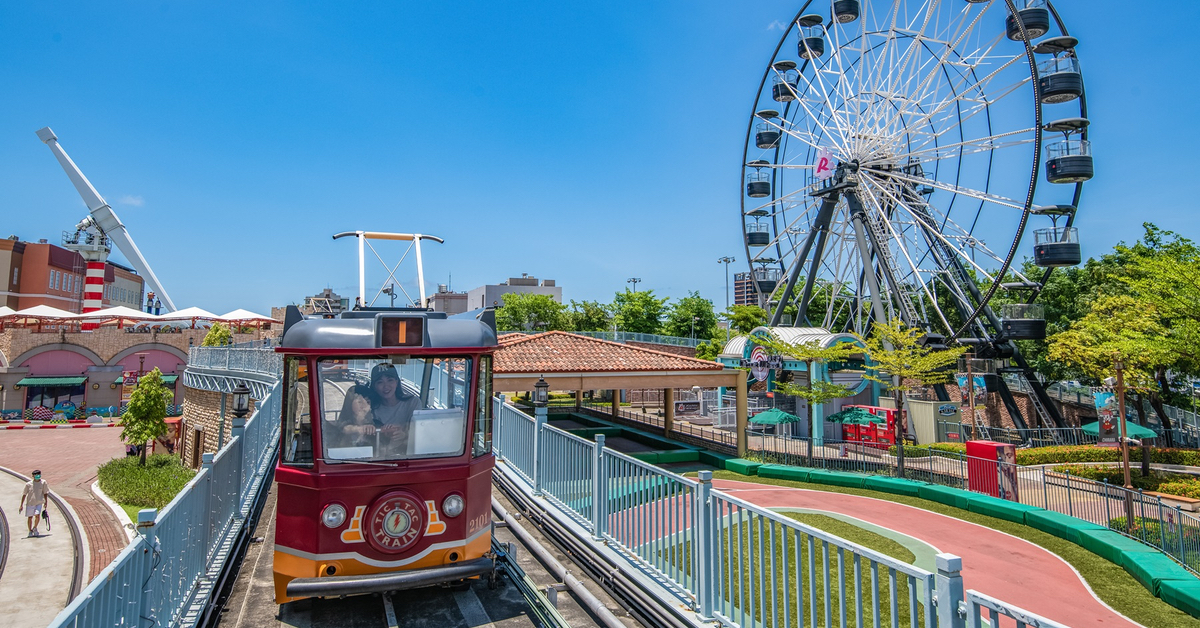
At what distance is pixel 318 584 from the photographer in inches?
213

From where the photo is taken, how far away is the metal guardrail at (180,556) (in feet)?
11.5

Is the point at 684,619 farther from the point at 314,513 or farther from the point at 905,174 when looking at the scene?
the point at 905,174

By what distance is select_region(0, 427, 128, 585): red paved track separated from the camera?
65.2 feet

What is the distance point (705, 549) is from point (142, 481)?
2811 cm

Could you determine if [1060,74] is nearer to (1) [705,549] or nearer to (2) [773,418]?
(2) [773,418]

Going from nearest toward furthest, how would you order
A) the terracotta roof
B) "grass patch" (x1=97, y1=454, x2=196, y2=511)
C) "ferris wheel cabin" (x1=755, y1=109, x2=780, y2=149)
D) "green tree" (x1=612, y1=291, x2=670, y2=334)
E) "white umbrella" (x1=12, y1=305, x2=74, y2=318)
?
the terracotta roof, "grass patch" (x1=97, y1=454, x2=196, y2=511), "ferris wheel cabin" (x1=755, y1=109, x2=780, y2=149), "white umbrella" (x1=12, y1=305, x2=74, y2=318), "green tree" (x1=612, y1=291, x2=670, y2=334)

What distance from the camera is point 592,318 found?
68.2 m

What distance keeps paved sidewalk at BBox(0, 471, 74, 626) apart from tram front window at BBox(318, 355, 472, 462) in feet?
43.5

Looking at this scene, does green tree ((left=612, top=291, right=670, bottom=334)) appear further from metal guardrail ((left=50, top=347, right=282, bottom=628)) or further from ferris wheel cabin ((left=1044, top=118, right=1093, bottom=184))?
metal guardrail ((left=50, top=347, right=282, bottom=628))

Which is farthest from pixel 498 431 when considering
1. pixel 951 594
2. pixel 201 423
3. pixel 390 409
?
pixel 201 423

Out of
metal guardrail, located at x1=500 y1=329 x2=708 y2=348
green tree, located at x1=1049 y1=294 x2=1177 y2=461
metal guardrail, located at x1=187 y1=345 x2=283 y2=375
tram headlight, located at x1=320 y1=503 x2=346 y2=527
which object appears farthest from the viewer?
metal guardrail, located at x1=500 y1=329 x2=708 y2=348

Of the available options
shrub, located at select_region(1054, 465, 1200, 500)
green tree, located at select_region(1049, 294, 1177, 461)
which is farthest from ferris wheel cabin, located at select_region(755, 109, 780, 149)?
shrub, located at select_region(1054, 465, 1200, 500)

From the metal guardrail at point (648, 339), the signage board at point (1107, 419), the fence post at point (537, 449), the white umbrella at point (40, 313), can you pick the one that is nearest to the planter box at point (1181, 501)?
the signage board at point (1107, 419)

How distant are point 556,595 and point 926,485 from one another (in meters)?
13.8
